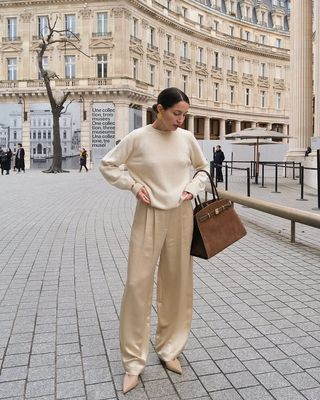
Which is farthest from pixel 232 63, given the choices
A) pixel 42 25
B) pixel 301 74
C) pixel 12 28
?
pixel 301 74

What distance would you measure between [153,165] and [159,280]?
2.70 ft

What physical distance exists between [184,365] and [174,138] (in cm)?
157

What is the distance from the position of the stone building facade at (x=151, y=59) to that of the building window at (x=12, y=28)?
10cm

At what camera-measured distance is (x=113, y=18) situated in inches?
1692

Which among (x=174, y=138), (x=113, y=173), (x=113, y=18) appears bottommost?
(x=113, y=173)

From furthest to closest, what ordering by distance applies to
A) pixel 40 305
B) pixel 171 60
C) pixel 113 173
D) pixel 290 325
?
pixel 171 60, pixel 40 305, pixel 290 325, pixel 113 173

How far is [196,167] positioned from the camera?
10.9 feet

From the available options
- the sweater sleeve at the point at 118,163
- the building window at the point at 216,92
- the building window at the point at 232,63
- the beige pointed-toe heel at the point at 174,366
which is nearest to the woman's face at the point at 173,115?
the sweater sleeve at the point at 118,163

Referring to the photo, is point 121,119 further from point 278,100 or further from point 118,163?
point 118,163

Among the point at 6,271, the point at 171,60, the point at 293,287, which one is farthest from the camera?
the point at 171,60

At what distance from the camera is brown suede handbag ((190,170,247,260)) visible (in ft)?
10.2

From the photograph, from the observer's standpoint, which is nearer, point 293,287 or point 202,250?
point 202,250

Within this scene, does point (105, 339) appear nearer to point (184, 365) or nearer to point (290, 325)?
point (184, 365)

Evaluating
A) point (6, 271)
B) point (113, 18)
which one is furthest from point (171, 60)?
point (6, 271)
